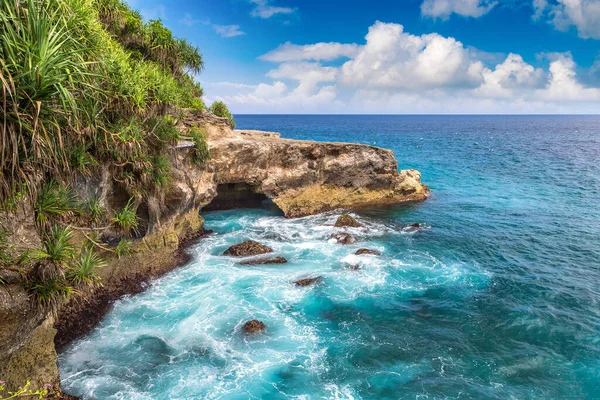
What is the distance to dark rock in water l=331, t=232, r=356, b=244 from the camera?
2727cm

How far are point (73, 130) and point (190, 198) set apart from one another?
1336 centimetres

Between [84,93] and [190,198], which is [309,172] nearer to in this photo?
[190,198]

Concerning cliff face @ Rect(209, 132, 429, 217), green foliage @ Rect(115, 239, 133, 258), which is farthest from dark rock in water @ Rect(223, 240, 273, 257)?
cliff face @ Rect(209, 132, 429, 217)

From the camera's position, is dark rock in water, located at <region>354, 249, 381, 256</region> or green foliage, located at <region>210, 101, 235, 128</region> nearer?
dark rock in water, located at <region>354, 249, 381, 256</region>

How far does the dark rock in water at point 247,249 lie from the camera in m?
24.8

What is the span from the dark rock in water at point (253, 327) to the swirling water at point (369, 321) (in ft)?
1.39

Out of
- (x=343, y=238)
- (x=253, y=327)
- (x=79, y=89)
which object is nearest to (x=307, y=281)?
(x=253, y=327)

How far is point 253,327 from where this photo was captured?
16.7 m

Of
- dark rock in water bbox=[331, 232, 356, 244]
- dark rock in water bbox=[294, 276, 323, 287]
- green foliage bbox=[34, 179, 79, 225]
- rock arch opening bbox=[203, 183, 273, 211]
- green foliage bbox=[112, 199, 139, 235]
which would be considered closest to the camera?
green foliage bbox=[34, 179, 79, 225]

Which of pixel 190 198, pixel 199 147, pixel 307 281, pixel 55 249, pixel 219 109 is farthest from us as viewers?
pixel 219 109

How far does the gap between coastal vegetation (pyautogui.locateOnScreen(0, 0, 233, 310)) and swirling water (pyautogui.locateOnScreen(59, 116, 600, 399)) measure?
13.0 feet

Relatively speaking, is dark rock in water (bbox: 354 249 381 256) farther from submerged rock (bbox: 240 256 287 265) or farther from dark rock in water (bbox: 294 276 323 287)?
submerged rock (bbox: 240 256 287 265)

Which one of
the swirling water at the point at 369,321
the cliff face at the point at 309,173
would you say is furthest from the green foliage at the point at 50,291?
the cliff face at the point at 309,173

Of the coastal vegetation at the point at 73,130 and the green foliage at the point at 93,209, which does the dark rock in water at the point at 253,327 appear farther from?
the green foliage at the point at 93,209
